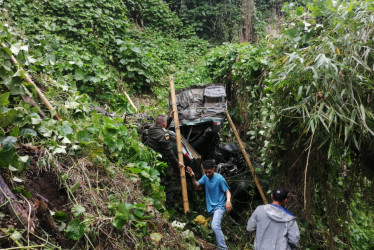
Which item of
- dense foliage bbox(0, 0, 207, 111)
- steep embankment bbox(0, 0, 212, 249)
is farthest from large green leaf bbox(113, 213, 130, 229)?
dense foliage bbox(0, 0, 207, 111)

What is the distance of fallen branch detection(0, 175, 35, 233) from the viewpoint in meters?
2.04

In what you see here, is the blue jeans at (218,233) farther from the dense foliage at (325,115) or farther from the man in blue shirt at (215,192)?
the dense foliage at (325,115)

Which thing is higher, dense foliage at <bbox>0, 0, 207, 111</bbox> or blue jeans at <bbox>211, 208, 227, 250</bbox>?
dense foliage at <bbox>0, 0, 207, 111</bbox>

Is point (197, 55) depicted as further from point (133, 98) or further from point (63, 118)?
point (63, 118)

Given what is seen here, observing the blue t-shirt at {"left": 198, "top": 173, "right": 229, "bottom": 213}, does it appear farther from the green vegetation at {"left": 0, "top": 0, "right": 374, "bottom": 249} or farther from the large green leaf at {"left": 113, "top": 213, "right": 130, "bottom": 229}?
the large green leaf at {"left": 113, "top": 213, "right": 130, "bottom": 229}

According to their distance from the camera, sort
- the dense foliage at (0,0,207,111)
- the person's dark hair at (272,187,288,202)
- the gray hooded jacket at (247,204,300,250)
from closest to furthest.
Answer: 1. the gray hooded jacket at (247,204,300,250)
2. the person's dark hair at (272,187,288,202)
3. the dense foliage at (0,0,207,111)

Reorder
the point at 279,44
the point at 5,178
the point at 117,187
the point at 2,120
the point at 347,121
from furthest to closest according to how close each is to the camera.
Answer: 1. the point at 279,44
2. the point at 117,187
3. the point at 347,121
4. the point at 2,120
5. the point at 5,178

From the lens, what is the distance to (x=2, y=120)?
8.30ft

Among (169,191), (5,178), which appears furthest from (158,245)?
(169,191)

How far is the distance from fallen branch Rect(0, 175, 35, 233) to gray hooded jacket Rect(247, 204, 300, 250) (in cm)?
216

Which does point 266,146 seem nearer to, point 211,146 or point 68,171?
point 211,146

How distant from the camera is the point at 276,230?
10.1 ft

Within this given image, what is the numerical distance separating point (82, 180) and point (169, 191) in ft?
6.54

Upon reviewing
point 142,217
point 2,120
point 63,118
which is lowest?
point 142,217
